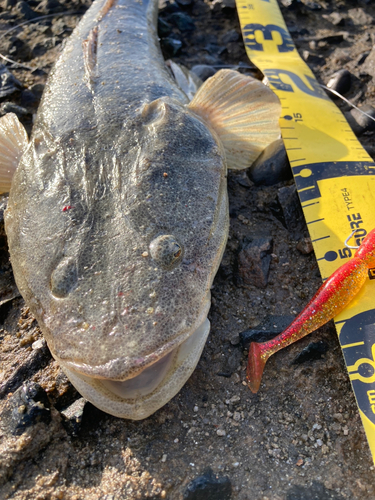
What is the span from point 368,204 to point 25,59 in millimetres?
4968

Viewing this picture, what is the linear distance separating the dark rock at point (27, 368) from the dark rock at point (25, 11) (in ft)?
18.2

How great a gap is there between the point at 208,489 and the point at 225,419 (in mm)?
439

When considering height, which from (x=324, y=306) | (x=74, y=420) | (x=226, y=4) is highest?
(x=226, y=4)

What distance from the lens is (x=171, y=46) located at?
5441 mm

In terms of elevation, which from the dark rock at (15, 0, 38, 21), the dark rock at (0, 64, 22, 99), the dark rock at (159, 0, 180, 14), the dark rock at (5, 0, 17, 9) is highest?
the dark rock at (5, 0, 17, 9)

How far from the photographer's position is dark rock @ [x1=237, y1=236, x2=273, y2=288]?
3.30m

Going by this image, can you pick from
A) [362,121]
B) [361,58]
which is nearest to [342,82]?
[361,58]

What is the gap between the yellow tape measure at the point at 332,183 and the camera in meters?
2.83

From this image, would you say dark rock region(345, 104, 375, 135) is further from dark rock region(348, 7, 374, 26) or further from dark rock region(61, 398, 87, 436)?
dark rock region(61, 398, 87, 436)

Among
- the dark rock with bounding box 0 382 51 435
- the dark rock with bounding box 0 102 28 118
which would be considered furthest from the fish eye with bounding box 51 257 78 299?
the dark rock with bounding box 0 102 28 118

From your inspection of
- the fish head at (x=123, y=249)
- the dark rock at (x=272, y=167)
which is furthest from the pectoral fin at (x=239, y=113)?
the fish head at (x=123, y=249)

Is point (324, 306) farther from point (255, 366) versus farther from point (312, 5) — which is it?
point (312, 5)

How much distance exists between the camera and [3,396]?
9.32 feet

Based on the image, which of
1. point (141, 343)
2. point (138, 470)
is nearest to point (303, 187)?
point (141, 343)
